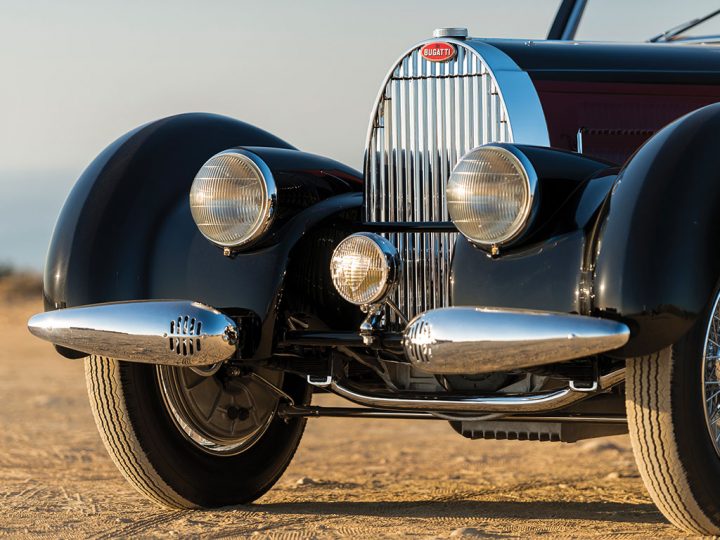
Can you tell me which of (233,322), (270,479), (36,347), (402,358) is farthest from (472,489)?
(36,347)

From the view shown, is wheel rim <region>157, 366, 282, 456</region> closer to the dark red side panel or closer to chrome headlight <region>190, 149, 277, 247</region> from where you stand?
chrome headlight <region>190, 149, 277, 247</region>

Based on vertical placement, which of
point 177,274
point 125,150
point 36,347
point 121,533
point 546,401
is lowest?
point 36,347

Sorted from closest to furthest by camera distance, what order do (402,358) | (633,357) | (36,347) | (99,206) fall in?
(633,357)
(402,358)
(99,206)
(36,347)

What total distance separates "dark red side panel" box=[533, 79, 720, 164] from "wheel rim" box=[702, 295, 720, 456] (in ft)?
4.20

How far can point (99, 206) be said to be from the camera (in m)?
4.60

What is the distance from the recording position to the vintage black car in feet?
12.2

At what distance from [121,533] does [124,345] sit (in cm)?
63

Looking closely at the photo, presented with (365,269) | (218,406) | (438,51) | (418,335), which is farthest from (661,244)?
(218,406)

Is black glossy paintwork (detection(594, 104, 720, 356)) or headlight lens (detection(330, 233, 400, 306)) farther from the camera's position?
headlight lens (detection(330, 233, 400, 306))

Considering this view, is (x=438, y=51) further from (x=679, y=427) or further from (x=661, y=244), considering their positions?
(x=679, y=427)

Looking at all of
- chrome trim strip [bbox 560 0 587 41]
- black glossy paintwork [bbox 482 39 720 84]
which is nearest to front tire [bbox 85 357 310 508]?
black glossy paintwork [bbox 482 39 720 84]

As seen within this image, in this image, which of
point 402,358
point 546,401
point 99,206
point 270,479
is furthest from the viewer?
point 270,479

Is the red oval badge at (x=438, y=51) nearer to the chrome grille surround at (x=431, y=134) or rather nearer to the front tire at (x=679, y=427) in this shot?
the chrome grille surround at (x=431, y=134)

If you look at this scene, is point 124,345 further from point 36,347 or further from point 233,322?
point 36,347
